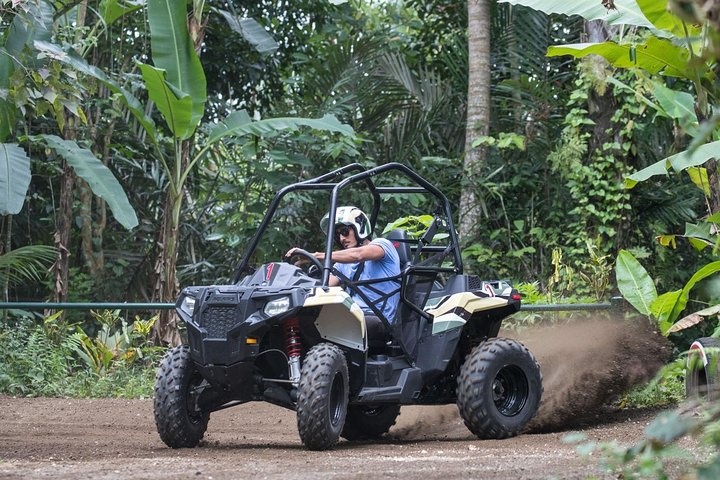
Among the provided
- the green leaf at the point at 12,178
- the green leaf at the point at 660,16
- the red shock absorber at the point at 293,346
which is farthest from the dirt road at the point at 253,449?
the green leaf at the point at 660,16

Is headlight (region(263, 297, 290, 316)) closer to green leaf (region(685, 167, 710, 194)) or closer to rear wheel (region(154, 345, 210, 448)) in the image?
rear wheel (region(154, 345, 210, 448))

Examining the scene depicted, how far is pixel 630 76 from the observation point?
12062 millimetres

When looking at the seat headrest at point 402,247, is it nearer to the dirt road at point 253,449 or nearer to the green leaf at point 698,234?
the dirt road at point 253,449

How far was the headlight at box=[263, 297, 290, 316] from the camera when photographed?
20.9ft

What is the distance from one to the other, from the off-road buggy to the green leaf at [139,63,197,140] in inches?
126

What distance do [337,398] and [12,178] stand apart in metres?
4.18

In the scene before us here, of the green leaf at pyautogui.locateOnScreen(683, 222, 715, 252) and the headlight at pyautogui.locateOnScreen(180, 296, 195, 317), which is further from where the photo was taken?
the green leaf at pyautogui.locateOnScreen(683, 222, 715, 252)

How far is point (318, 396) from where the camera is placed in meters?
6.30

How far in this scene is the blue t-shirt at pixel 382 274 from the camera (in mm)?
7445

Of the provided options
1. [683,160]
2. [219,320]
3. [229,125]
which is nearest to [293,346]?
[219,320]

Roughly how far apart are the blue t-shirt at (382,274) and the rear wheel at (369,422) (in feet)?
3.15

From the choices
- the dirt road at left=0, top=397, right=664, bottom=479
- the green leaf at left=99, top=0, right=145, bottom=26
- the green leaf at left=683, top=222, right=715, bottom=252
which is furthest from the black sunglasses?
the green leaf at left=99, top=0, right=145, bottom=26

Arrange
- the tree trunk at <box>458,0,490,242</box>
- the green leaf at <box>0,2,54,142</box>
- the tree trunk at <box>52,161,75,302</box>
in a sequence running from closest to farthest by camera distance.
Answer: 1. the green leaf at <box>0,2,54,142</box>
2. the tree trunk at <box>52,161,75,302</box>
3. the tree trunk at <box>458,0,490,242</box>

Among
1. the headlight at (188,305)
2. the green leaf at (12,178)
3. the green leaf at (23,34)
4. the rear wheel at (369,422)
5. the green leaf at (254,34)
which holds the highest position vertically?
the green leaf at (254,34)
